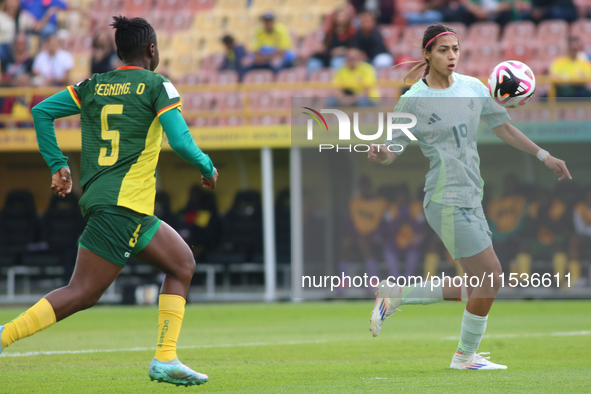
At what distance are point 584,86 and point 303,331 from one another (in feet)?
26.8

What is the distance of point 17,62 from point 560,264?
479 inches

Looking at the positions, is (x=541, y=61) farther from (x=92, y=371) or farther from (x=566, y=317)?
(x=92, y=371)

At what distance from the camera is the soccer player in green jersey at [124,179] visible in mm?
4781

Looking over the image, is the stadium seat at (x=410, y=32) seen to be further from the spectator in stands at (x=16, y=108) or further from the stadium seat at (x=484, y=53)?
the spectator in stands at (x=16, y=108)

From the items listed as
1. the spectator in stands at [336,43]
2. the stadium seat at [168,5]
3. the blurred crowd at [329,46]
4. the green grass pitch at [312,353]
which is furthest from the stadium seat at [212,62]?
the green grass pitch at [312,353]

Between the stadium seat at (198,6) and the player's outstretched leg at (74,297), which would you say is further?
the stadium seat at (198,6)

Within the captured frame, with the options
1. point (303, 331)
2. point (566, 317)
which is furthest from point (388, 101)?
point (303, 331)

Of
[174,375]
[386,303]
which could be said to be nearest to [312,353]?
[386,303]

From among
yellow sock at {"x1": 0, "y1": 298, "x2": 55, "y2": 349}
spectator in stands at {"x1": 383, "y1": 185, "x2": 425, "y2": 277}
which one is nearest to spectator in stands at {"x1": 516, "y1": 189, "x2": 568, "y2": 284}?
spectator in stands at {"x1": 383, "y1": 185, "x2": 425, "y2": 277}

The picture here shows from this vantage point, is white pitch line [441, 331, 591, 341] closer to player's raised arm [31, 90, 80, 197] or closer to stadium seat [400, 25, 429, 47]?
player's raised arm [31, 90, 80, 197]

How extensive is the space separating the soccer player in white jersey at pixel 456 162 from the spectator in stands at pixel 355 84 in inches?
357

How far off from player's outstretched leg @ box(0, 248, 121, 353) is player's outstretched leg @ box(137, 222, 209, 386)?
0.28 metres

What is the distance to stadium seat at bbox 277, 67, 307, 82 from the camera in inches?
698

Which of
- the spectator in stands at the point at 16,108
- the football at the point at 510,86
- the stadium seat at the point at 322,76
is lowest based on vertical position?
the football at the point at 510,86
